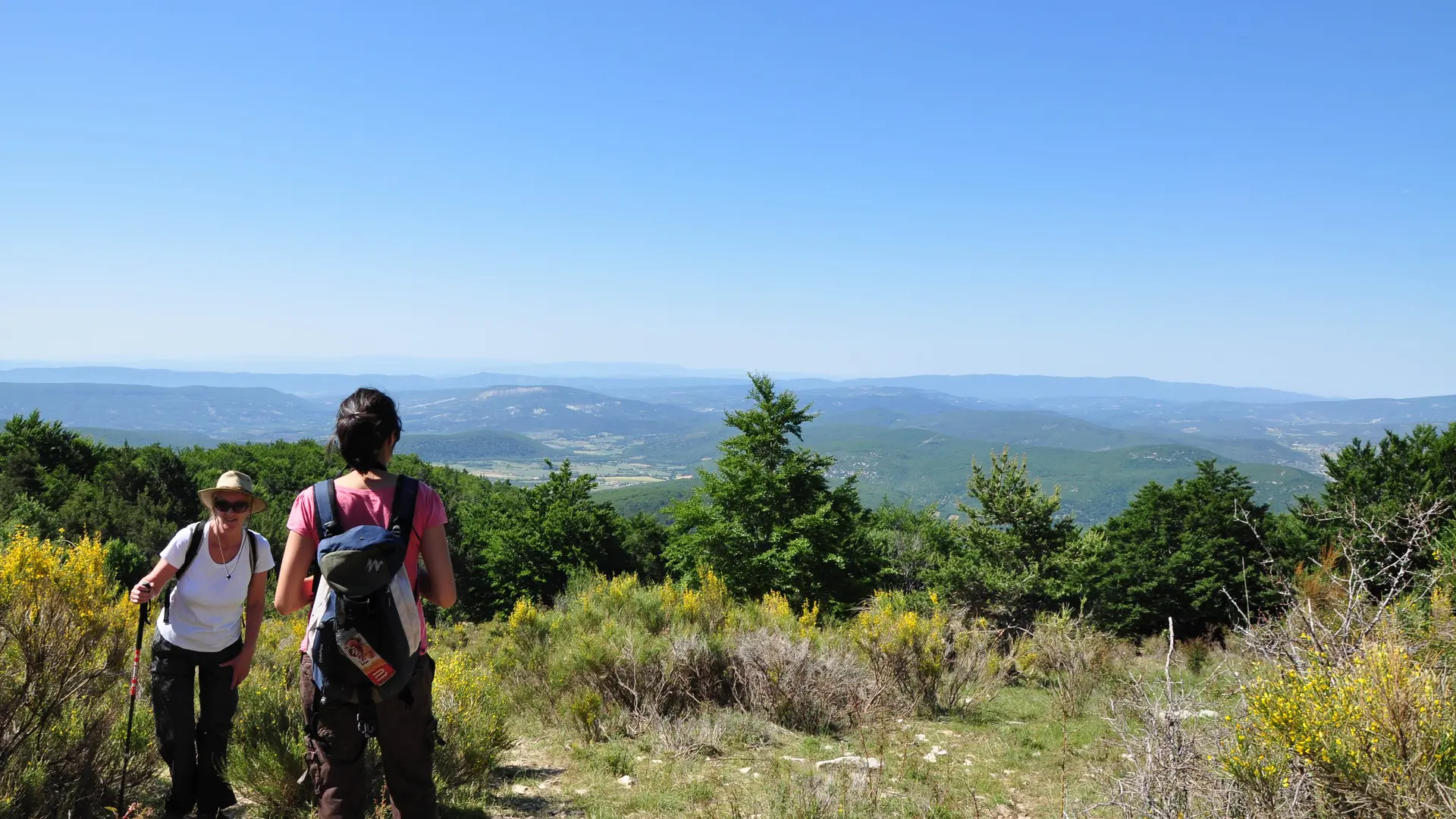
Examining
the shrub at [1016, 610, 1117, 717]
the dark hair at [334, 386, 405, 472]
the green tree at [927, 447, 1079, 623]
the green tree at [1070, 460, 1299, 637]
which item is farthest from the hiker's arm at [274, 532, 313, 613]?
the green tree at [1070, 460, 1299, 637]

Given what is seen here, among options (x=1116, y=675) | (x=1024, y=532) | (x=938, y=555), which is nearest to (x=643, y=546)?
(x=938, y=555)

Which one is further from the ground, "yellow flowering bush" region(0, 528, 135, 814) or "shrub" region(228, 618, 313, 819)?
"yellow flowering bush" region(0, 528, 135, 814)

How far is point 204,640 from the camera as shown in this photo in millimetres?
3498

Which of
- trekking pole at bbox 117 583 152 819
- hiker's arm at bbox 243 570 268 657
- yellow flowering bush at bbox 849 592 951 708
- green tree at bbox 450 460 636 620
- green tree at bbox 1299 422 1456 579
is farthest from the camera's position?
green tree at bbox 450 460 636 620

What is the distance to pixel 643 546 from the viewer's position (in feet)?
135

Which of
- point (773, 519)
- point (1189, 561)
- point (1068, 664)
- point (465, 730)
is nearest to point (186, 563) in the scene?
point (465, 730)

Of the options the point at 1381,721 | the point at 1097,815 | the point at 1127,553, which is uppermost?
the point at 1381,721

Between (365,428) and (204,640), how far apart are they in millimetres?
1806

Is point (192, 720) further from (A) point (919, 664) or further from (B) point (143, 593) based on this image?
(A) point (919, 664)

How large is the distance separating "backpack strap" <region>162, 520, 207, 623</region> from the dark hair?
1.46m

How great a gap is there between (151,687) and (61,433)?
3753cm

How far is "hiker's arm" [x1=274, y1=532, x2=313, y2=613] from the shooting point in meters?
2.57

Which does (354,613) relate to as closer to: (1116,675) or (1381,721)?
(1381,721)

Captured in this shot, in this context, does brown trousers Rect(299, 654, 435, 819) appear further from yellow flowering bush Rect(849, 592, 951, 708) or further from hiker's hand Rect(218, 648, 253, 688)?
yellow flowering bush Rect(849, 592, 951, 708)
